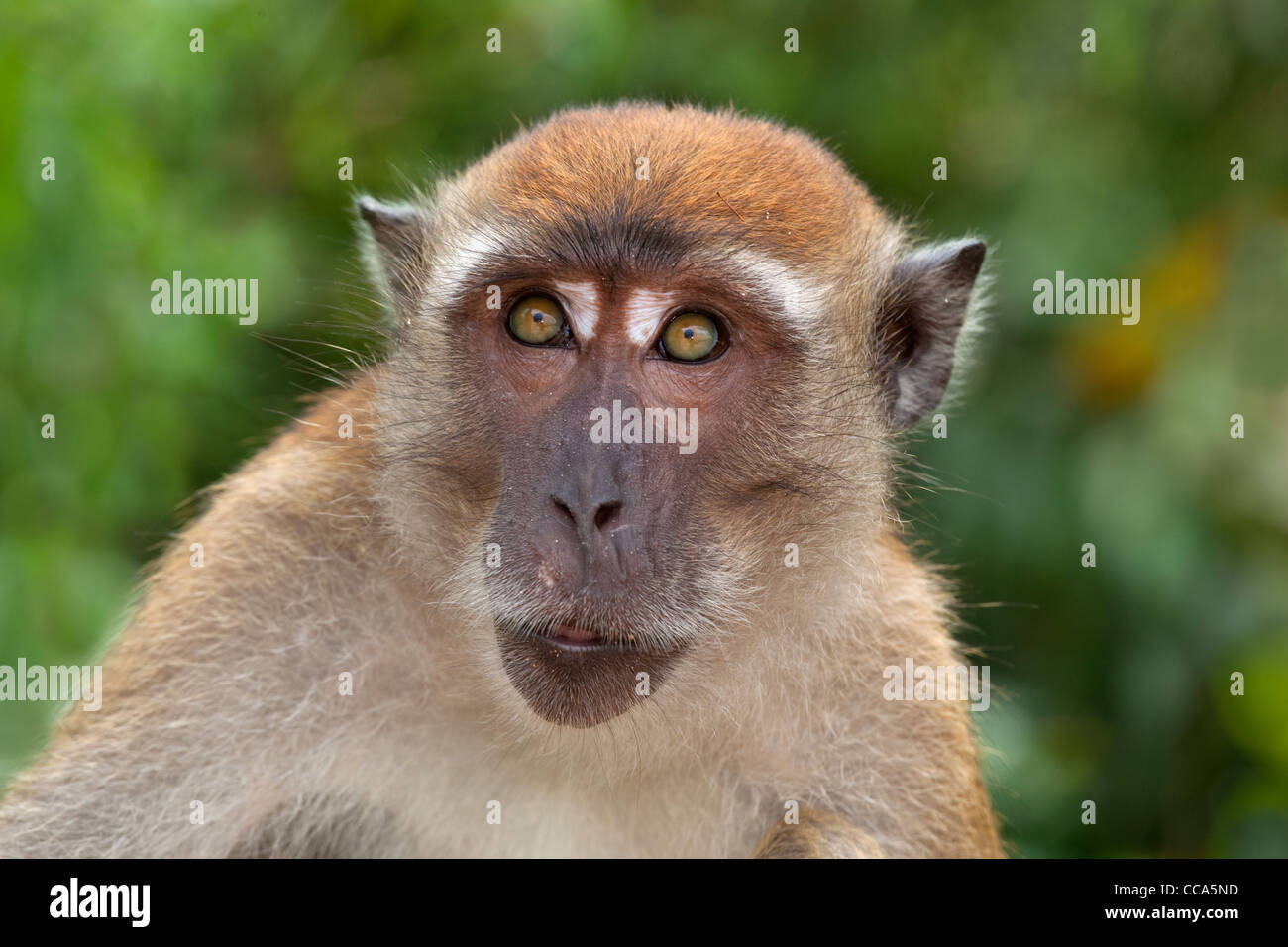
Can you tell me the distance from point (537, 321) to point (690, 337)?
0.43 meters

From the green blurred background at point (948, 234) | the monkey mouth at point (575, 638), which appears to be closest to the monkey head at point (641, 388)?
the monkey mouth at point (575, 638)

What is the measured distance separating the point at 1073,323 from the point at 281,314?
380cm

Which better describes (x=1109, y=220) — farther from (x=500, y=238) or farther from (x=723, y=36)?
(x=500, y=238)

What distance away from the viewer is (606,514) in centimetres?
379

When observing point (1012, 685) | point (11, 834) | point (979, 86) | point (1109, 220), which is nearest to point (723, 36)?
point (979, 86)

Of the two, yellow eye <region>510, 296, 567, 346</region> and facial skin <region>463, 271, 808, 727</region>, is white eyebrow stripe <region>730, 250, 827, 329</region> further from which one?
yellow eye <region>510, 296, 567, 346</region>

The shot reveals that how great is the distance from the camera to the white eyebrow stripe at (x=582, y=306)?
4.11 m

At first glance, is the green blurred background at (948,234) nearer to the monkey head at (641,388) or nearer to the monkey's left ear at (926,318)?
the monkey's left ear at (926,318)

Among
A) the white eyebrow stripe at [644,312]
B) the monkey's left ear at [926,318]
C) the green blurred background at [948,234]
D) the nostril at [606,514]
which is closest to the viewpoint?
the nostril at [606,514]

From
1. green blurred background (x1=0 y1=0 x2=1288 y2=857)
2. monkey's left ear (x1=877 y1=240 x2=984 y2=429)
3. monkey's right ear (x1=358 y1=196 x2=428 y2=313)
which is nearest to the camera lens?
monkey's left ear (x1=877 y1=240 x2=984 y2=429)

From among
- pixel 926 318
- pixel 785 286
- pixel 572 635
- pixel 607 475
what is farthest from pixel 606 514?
pixel 926 318

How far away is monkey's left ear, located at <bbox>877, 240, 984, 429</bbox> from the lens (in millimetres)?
4641

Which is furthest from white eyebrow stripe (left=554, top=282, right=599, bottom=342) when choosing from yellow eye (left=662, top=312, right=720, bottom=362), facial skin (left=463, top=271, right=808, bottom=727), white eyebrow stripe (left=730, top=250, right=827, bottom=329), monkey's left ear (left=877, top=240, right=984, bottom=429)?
monkey's left ear (left=877, top=240, right=984, bottom=429)

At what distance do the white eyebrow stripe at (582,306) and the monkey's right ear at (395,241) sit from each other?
837mm
